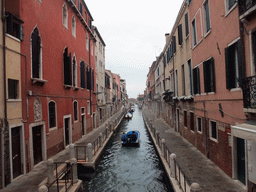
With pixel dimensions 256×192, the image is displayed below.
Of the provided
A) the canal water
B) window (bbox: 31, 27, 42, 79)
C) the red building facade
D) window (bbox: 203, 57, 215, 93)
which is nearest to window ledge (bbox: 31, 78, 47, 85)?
the red building facade

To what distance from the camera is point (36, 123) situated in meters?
9.32

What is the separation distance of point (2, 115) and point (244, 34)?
337 inches

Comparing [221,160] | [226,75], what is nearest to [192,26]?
[226,75]

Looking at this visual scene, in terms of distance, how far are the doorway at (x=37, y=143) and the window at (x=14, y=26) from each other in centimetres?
441

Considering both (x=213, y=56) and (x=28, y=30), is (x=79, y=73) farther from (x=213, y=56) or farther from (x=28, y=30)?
(x=213, y=56)

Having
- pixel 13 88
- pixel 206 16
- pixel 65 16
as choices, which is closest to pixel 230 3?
pixel 206 16

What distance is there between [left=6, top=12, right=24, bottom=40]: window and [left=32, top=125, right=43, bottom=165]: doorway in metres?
4.41

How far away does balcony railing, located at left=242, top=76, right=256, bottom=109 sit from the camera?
199 inches

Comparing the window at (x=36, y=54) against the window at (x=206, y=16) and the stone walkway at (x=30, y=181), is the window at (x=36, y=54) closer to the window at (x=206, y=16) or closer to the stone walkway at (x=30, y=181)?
the stone walkway at (x=30, y=181)

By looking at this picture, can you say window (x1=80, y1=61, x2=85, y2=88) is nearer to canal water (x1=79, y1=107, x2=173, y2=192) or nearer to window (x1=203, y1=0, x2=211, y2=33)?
canal water (x1=79, y1=107, x2=173, y2=192)

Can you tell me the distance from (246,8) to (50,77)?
9.87 metres

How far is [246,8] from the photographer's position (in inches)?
211

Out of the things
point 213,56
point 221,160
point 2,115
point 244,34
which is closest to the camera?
point 244,34

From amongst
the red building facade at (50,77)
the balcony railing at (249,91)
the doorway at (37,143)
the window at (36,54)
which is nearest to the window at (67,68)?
the red building facade at (50,77)
